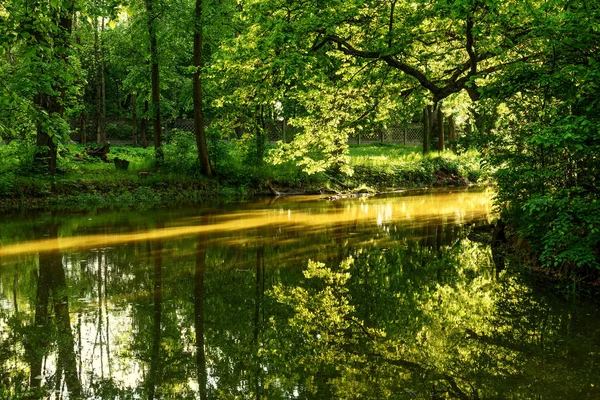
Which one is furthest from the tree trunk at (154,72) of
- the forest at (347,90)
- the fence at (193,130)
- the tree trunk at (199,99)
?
the fence at (193,130)

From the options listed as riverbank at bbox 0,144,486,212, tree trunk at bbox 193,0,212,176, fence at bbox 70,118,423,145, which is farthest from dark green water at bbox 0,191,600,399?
fence at bbox 70,118,423,145

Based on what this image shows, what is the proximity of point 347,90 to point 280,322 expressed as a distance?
9091 mm

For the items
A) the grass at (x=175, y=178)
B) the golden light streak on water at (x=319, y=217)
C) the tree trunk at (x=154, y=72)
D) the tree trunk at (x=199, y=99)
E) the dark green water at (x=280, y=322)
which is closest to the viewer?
the dark green water at (x=280, y=322)

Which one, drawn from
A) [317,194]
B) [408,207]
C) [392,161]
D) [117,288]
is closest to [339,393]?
[117,288]

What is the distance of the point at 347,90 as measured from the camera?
49.0 feet

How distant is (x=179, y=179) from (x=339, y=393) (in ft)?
63.2

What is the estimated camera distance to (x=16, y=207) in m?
19.1

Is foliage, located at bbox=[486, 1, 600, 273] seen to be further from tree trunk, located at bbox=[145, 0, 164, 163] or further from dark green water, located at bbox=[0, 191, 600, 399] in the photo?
tree trunk, located at bbox=[145, 0, 164, 163]

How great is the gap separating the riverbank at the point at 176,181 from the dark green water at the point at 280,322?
6.81 metres

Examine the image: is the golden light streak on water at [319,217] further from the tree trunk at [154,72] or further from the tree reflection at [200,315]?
the tree trunk at [154,72]

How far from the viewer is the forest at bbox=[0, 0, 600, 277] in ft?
23.9

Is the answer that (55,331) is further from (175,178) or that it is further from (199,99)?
(199,99)

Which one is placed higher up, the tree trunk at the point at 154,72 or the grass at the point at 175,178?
the tree trunk at the point at 154,72

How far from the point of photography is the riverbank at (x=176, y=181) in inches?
792
